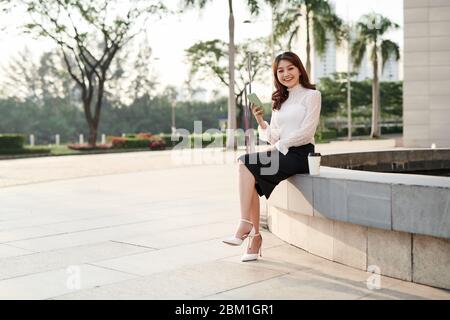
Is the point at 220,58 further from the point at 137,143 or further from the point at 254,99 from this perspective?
the point at 254,99

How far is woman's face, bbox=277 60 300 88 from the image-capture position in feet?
16.5

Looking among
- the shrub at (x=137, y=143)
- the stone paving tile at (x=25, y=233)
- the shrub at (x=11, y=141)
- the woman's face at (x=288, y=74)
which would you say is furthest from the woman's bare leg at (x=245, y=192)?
the shrub at (x=137, y=143)

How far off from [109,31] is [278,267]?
109ft

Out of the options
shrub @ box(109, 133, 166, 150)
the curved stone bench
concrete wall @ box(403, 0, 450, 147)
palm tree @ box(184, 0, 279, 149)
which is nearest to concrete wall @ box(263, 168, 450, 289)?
the curved stone bench

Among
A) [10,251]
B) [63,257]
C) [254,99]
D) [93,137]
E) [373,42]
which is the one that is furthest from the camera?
[373,42]

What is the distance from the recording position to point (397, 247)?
4164mm

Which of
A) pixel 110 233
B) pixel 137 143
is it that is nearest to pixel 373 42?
pixel 137 143

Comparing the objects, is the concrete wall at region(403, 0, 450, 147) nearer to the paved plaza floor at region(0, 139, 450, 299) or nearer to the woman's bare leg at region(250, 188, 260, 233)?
the paved plaza floor at region(0, 139, 450, 299)

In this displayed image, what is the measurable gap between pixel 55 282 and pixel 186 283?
942 mm

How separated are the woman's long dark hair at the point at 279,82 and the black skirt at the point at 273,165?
46 centimetres

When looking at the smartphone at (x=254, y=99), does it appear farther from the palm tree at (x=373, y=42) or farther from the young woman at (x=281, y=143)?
the palm tree at (x=373, y=42)

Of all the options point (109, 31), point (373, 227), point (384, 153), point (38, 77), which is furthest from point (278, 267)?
point (38, 77)

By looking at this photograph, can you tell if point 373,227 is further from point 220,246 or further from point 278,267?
point 220,246

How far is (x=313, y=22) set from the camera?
36.3 metres
